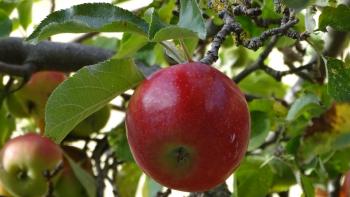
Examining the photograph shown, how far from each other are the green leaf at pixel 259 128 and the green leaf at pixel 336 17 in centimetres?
35

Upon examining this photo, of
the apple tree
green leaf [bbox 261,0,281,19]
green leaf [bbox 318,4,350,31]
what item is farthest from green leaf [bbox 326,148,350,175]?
green leaf [bbox 318,4,350,31]

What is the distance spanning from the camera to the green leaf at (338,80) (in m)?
0.80

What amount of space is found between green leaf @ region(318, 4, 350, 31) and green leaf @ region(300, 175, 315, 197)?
317 millimetres

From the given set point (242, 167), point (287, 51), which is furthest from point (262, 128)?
point (287, 51)

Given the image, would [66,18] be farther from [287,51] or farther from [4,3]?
[287,51]

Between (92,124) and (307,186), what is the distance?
48cm

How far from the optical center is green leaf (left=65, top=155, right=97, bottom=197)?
121 centimetres

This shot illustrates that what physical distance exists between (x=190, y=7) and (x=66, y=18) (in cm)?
13

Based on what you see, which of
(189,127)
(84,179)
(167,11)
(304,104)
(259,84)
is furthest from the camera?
(259,84)

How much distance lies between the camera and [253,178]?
1.07 m

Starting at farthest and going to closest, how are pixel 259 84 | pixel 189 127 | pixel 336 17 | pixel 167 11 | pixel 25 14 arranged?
pixel 259 84 → pixel 25 14 → pixel 167 11 → pixel 336 17 → pixel 189 127

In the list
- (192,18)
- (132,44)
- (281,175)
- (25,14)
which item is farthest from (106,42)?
(192,18)

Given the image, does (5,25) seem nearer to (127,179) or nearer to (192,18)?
(127,179)

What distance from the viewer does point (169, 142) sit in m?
0.68
